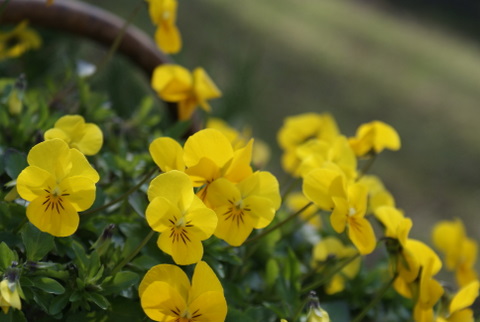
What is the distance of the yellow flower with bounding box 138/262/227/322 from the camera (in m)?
0.50

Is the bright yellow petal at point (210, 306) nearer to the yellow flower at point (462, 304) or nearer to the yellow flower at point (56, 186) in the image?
the yellow flower at point (56, 186)

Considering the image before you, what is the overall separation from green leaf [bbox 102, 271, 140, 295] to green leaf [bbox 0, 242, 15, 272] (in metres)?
0.08

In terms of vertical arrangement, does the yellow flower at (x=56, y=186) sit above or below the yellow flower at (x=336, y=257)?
above

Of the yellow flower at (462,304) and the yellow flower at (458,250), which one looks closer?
the yellow flower at (462,304)

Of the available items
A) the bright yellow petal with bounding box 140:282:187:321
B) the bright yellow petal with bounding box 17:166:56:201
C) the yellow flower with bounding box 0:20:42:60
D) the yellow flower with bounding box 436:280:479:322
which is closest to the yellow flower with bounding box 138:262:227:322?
the bright yellow petal with bounding box 140:282:187:321

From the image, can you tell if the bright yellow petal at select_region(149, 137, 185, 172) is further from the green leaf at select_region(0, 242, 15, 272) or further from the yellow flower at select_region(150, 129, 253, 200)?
the green leaf at select_region(0, 242, 15, 272)

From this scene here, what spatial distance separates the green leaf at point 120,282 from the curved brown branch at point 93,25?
0.44 metres

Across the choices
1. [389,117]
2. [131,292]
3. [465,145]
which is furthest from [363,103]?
[131,292]

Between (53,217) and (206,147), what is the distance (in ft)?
0.44

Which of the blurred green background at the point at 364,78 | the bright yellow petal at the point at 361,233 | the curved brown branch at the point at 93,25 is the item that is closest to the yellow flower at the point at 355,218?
the bright yellow petal at the point at 361,233

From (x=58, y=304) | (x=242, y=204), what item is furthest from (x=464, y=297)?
(x=58, y=304)

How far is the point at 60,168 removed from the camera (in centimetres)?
51

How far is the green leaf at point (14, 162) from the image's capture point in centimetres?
58

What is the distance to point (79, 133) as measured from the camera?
1.98ft
